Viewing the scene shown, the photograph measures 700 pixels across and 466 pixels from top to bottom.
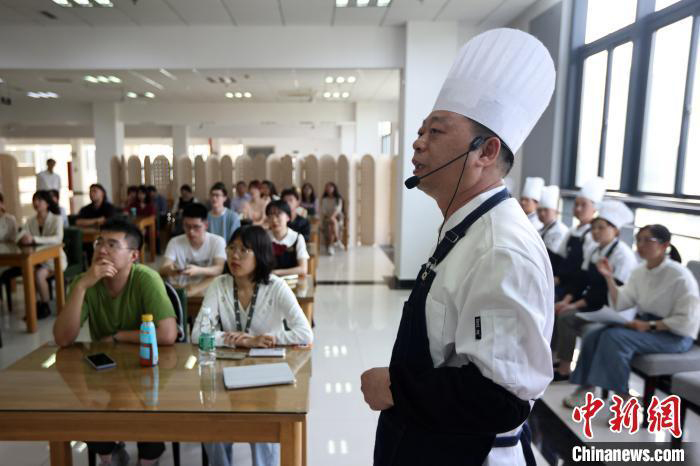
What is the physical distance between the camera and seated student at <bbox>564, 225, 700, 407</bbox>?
9.04 ft

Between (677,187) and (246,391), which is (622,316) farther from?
(246,391)

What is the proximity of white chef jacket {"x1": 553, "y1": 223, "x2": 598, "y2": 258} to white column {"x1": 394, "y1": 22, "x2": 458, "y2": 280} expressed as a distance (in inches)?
76.2

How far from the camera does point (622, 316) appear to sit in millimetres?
3037

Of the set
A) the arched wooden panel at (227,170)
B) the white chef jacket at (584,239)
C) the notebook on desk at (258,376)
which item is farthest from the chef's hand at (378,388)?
the arched wooden panel at (227,170)

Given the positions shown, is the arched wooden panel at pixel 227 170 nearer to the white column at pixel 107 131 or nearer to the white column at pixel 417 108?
the white column at pixel 107 131

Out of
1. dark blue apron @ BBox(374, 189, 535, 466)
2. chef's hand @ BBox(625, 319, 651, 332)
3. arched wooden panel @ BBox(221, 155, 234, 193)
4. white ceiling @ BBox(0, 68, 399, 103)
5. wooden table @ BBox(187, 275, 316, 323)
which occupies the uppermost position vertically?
white ceiling @ BBox(0, 68, 399, 103)

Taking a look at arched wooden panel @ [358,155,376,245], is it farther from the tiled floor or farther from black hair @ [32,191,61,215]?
black hair @ [32,191,61,215]

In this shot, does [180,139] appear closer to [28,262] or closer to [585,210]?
[28,262]

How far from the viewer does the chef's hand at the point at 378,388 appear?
97 centimetres

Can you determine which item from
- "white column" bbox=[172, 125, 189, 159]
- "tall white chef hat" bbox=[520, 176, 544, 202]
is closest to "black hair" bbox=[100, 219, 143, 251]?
"tall white chef hat" bbox=[520, 176, 544, 202]

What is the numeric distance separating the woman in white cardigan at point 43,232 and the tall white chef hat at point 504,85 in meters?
5.14

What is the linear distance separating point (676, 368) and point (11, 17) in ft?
23.0

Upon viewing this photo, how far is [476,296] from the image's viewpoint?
2.74 ft

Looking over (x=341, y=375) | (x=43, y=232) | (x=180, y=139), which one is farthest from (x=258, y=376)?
(x=180, y=139)
